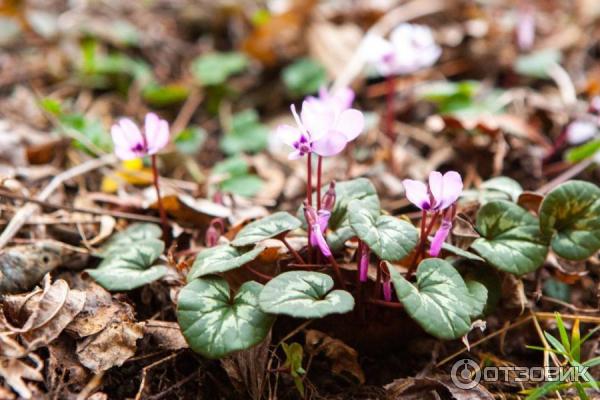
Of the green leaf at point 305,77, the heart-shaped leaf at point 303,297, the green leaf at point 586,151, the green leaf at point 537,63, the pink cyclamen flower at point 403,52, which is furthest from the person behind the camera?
the green leaf at point 305,77

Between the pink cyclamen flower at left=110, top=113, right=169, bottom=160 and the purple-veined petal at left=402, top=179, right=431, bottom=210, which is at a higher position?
the pink cyclamen flower at left=110, top=113, right=169, bottom=160

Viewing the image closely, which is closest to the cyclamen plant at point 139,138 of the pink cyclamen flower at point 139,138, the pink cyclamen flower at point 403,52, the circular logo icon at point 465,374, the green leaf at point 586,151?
the pink cyclamen flower at point 139,138

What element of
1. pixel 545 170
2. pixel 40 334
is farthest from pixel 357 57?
pixel 40 334

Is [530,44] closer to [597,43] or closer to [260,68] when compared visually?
[597,43]

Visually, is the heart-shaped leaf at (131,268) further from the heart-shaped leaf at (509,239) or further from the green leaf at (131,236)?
the heart-shaped leaf at (509,239)

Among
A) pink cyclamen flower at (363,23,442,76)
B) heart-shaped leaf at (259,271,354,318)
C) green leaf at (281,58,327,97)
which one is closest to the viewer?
heart-shaped leaf at (259,271,354,318)

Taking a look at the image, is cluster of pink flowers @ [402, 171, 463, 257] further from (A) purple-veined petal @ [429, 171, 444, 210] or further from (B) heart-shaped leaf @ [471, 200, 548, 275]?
(B) heart-shaped leaf @ [471, 200, 548, 275]

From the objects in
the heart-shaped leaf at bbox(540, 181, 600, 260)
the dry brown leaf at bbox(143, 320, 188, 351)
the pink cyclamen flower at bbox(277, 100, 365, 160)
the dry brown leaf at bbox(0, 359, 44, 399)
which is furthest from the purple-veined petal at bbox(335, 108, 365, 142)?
the dry brown leaf at bbox(0, 359, 44, 399)
